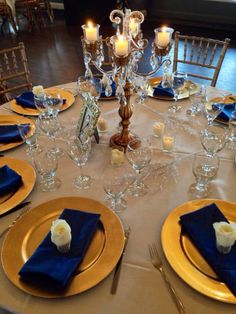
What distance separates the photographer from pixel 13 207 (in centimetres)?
104

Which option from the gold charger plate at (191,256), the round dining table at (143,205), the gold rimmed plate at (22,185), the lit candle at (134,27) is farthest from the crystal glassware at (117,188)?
the lit candle at (134,27)

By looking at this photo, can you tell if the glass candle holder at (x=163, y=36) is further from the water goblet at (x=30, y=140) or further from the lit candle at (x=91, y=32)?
the water goblet at (x=30, y=140)

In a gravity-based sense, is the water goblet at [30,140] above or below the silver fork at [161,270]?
above

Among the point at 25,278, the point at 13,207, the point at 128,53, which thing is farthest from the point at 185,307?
the point at 128,53

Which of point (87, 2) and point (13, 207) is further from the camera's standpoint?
point (87, 2)

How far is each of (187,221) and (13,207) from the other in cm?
60

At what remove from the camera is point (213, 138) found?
1.30m

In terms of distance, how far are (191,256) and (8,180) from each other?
71 cm

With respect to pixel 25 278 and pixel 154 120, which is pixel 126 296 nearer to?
pixel 25 278

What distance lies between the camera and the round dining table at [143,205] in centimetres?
77

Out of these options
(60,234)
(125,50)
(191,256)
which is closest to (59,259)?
(60,234)

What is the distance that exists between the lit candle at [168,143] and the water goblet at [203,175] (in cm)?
14

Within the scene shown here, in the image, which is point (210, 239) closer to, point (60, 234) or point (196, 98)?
point (60, 234)

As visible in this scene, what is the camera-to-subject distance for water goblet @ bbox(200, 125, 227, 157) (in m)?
1.21
